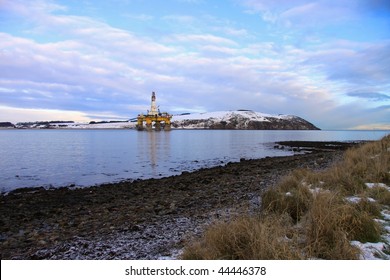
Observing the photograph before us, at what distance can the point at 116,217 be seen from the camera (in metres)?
9.46

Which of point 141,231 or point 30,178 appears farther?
point 30,178

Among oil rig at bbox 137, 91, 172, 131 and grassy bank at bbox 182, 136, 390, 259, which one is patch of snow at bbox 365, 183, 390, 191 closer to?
grassy bank at bbox 182, 136, 390, 259

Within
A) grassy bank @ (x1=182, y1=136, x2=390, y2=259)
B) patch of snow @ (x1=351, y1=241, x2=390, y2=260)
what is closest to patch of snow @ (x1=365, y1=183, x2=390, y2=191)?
grassy bank @ (x1=182, y1=136, x2=390, y2=259)

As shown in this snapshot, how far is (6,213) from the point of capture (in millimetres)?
11078

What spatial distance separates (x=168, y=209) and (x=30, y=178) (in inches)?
550

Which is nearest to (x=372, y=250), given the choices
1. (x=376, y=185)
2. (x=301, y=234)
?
(x=301, y=234)

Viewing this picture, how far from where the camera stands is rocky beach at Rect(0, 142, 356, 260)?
6438mm

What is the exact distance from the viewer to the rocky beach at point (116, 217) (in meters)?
6.44

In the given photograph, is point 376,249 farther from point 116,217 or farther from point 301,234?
point 116,217

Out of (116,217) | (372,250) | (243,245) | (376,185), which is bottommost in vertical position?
(116,217)
